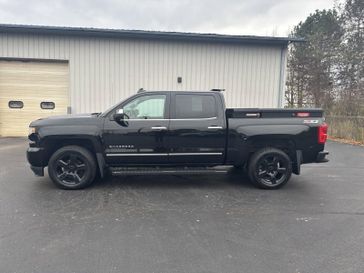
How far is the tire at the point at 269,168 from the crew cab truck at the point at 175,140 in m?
0.02

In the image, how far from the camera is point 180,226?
3.91 metres

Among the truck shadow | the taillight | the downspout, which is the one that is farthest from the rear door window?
the downspout

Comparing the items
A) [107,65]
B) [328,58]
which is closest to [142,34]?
[107,65]

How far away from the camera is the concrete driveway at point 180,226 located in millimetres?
3027

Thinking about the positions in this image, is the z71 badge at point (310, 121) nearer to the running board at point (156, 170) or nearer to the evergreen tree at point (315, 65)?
the running board at point (156, 170)

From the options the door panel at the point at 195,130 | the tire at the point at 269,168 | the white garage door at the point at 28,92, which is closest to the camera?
the door panel at the point at 195,130

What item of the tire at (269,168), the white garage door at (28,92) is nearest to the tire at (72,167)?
the tire at (269,168)

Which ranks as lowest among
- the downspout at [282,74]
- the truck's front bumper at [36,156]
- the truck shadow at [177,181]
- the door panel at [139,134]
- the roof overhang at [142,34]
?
the truck shadow at [177,181]

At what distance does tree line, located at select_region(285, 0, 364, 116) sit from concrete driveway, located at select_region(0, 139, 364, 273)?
16793 mm

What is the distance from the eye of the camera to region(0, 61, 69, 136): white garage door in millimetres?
11953

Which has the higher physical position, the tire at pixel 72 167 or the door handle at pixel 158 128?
the door handle at pixel 158 128

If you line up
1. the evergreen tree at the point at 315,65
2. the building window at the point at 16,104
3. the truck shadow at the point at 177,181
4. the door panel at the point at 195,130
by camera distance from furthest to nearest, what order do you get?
the evergreen tree at the point at 315,65, the building window at the point at 16,104, the truck shadow at the point at 177,181, the door panel at the point at 195,130

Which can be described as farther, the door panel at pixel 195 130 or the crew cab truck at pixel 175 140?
the door panel at pixel 195 130

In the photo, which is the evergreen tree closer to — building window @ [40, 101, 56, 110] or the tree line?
the tree line
